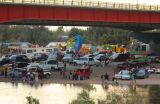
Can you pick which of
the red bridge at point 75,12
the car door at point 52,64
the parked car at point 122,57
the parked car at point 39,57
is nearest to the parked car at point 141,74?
the red bridge at point 75,12

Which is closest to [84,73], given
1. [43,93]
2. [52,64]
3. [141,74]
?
[141,74]

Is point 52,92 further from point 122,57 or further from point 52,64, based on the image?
point 122,57

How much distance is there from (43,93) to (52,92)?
1.65 m

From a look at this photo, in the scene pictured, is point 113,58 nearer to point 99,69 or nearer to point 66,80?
point 99,69

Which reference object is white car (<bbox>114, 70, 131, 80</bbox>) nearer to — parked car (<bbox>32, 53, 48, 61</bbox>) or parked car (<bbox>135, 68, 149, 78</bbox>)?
parked car (<bbox>135, 68, 149, 78</bbox>)

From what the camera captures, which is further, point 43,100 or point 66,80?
point 66,80

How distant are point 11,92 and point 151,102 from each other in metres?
15.6

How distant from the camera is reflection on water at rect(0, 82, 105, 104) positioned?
163ft

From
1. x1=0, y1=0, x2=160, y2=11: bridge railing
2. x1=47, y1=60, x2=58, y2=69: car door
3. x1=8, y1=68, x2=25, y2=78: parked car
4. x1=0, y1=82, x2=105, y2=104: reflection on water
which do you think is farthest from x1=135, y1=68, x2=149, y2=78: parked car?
x1=47, y1=60, x2=58, y2=69: car door

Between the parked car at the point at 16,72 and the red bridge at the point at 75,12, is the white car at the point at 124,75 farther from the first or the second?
the parked car at the point at 16,72

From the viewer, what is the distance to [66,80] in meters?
72.1

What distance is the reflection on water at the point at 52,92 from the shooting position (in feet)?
163

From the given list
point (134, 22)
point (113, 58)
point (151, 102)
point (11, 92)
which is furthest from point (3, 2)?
point (113, 58)

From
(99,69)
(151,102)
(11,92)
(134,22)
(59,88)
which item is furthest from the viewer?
(99,69)
